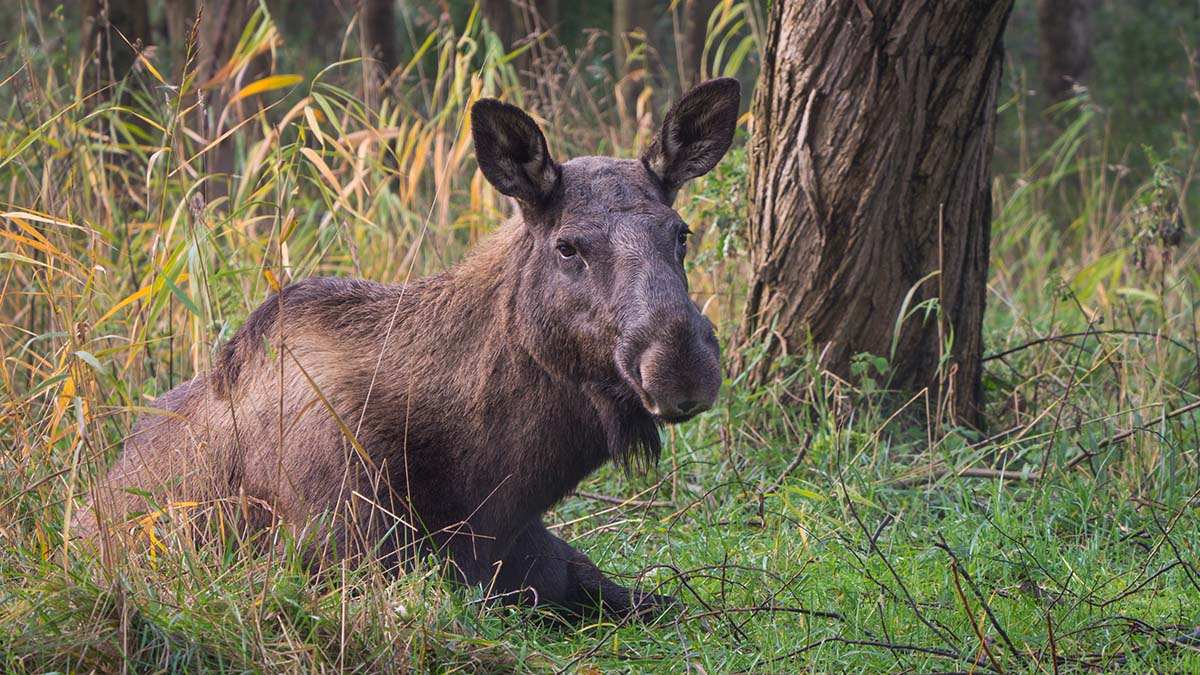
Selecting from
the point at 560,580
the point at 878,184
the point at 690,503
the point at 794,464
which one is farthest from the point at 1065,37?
the point at 560,580

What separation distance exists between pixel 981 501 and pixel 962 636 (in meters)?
1.36

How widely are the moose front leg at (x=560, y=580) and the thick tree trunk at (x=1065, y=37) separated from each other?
10733 millimetres

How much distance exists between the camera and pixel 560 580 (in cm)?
405

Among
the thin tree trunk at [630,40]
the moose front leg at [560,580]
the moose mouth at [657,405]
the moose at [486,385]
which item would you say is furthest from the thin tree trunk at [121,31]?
the moose mouth at [657,405]

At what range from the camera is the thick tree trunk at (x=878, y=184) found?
4797mm

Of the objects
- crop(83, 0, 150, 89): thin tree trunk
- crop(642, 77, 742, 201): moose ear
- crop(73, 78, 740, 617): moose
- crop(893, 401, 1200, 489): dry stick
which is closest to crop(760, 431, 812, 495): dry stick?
crop(893, 401, 1200, 489): dry stick

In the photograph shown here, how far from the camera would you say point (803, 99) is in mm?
4977

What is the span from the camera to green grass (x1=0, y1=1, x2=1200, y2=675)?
2.97m

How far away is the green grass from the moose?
0.20m

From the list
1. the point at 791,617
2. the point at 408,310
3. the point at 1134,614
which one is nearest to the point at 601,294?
the point at 408,310

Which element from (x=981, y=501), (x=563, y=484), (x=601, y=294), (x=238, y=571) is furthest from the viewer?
(x=981, y=501)

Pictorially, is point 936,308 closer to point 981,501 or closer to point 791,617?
point 981,501

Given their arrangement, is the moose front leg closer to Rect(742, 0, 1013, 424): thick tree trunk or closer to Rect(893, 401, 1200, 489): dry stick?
Rect(893, 401, 1200, 489): dry stick

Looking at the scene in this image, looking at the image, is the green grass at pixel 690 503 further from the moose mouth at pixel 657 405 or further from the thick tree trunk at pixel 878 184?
the moose mouth at pixel 657 405
